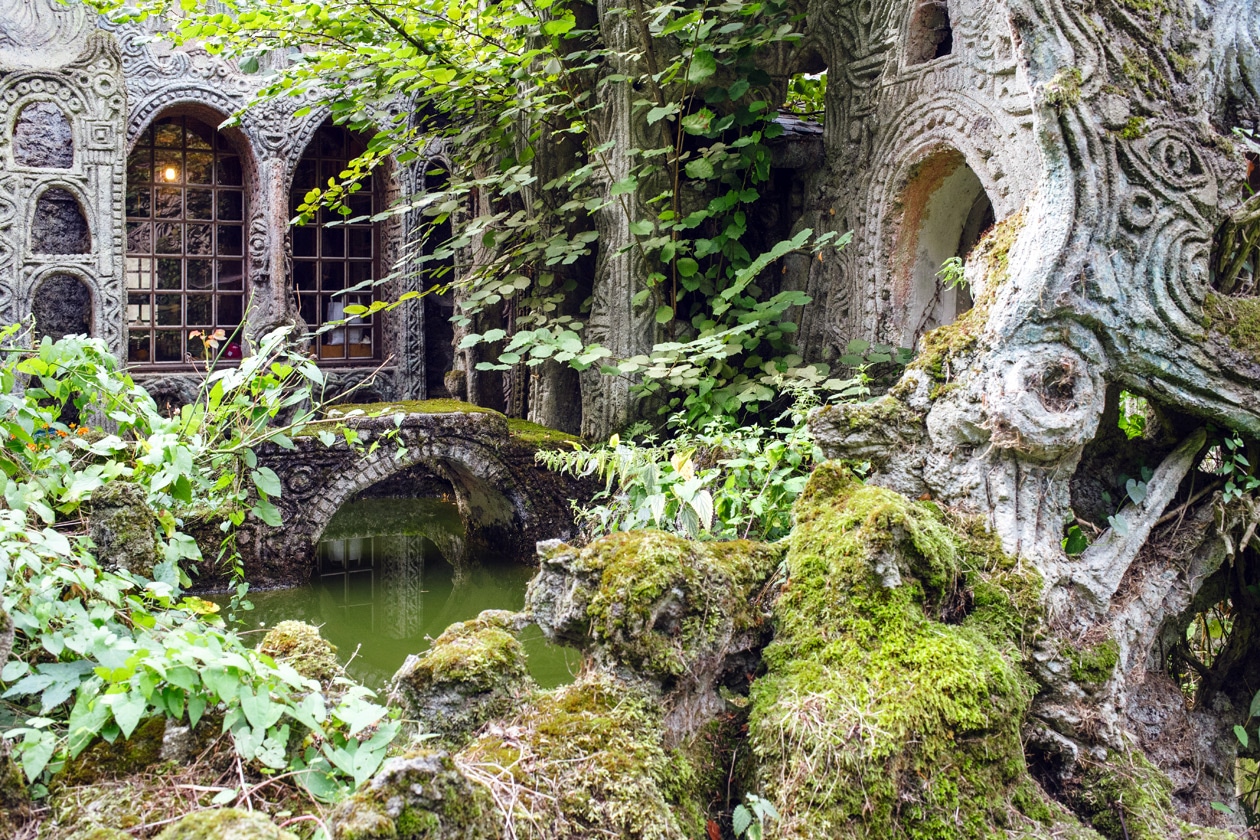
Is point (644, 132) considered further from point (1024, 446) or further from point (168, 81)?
point (168, 81)

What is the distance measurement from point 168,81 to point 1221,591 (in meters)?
9.19

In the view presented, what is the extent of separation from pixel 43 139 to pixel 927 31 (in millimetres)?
6609

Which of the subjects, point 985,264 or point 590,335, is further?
point 590,335

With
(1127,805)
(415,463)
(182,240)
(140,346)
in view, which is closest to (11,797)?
(1127,805)

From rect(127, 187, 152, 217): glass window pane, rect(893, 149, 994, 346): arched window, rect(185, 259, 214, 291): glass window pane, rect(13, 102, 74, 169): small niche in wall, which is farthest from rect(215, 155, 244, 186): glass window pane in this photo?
rect(893, 149, 994, 346): arched window

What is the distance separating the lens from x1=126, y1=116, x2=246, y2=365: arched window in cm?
1032

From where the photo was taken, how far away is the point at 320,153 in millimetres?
11094

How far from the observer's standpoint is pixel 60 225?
8.43 metres

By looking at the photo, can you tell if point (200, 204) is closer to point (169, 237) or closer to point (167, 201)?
point (167, 201)

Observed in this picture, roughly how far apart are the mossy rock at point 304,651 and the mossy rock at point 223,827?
71 centimetres

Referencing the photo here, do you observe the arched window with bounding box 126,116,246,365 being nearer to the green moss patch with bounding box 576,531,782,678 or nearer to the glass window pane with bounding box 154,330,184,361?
the glass window pane with bounding box 154,330,184,361

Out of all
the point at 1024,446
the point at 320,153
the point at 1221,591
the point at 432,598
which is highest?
the point at 320,153

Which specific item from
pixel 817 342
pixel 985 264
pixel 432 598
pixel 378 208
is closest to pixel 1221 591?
pixel 985 264

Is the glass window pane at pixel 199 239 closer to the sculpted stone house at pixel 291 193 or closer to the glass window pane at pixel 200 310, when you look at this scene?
the sculpted stone house at pixel 291 193
